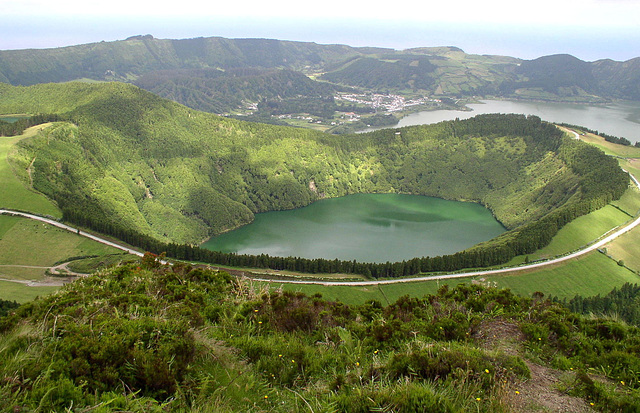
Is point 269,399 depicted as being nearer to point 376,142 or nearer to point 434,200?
point 434,200

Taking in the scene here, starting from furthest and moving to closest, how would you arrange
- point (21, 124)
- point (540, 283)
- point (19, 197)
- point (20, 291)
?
point (21, 124) → point (19, 197) → point (540, 283) → point (20, 291)

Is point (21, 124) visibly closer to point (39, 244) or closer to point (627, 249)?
point (39, 244)

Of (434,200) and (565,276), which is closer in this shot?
(565,276)

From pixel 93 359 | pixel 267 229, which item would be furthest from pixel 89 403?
pixel 267 229

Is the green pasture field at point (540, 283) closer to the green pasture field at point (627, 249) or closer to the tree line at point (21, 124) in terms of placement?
the green pasture field at point (627, 249)

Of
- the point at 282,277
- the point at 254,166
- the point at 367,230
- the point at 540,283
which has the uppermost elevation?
the point at 254,166

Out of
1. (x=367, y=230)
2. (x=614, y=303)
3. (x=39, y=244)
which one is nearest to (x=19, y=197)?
(x=39, y=244)

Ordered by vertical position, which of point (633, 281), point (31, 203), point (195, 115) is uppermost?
point (195, 115)
